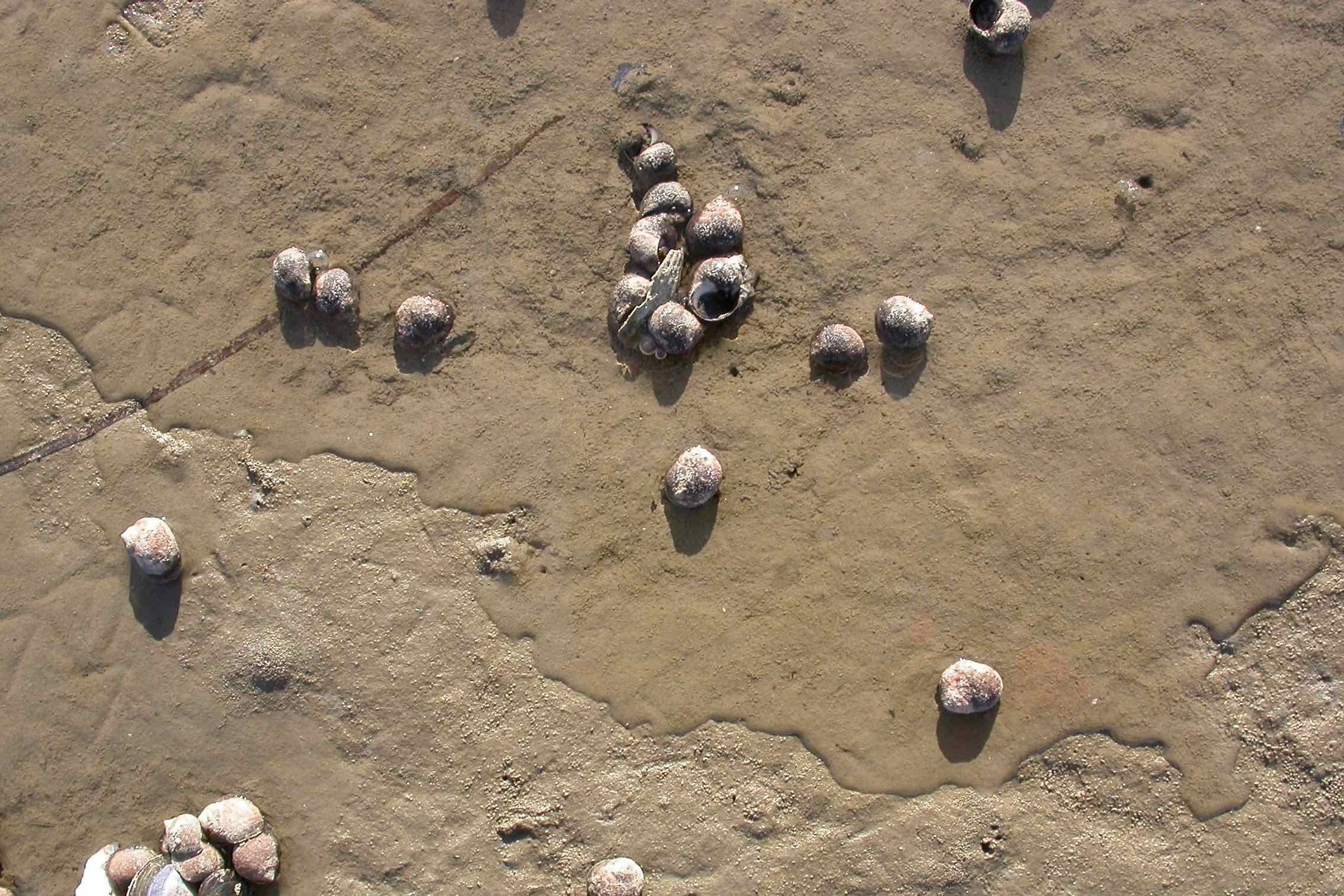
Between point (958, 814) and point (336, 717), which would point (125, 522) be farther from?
point (958, 814)

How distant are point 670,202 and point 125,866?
5.03 metres

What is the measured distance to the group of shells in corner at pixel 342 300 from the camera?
514cm

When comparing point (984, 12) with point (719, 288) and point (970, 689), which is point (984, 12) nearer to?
point (719, 288)

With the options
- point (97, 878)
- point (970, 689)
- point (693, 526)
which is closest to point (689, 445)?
point (693, 526)

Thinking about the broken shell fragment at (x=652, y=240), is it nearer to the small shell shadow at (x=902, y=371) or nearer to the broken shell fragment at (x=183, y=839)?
the small shell shadow at (x=902, y=371)

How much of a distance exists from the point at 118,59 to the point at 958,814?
6.75m

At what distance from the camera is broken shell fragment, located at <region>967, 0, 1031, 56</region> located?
16.4 ft

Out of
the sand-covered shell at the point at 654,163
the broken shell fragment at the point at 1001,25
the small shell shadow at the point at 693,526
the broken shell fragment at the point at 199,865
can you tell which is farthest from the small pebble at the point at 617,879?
the broken shell fragment at the point at 1001,25

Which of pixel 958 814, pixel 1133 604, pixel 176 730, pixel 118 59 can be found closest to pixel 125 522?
pixel 176 730

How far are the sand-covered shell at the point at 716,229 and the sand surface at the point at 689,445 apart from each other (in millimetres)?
163

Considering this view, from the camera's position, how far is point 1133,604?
16.4ft

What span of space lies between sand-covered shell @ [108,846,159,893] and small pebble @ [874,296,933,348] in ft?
17.3

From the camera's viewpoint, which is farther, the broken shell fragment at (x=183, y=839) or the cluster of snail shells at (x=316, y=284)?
the cluster of snail shells at (x=316, y=284)

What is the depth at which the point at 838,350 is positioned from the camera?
16.3 ft
